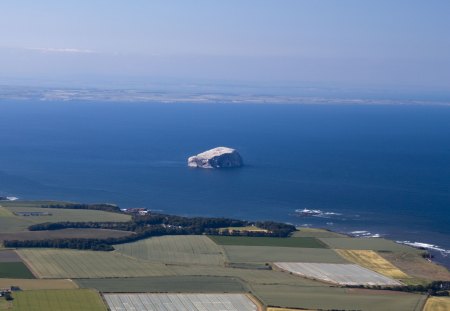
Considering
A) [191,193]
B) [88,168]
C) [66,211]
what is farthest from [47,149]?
[66,211]

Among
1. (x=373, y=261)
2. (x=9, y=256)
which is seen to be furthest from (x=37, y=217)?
(x=373, y=261)

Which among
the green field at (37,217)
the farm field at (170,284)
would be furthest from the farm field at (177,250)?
the green field at (37,217)

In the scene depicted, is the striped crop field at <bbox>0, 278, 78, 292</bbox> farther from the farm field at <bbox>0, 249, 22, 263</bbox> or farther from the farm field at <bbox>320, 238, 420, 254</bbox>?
the farm field at <bbox>320, 238, 420, 254</bbox>

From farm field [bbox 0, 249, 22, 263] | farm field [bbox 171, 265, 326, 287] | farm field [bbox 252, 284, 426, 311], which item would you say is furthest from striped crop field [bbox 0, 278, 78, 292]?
farm field [bbox 252, 284, 426, 311]

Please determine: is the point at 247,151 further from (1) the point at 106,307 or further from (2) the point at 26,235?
(1) the point at 106,307

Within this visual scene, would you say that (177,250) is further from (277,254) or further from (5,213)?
(5,213)

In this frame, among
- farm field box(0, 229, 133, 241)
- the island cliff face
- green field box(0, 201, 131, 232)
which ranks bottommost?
farm field box(0, 229, 133, 241)
